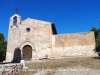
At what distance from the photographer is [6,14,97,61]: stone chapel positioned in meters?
16.0

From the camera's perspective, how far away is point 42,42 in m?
16.8

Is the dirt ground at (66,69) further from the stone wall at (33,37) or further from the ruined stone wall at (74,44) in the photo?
the stone wall at (33,37)

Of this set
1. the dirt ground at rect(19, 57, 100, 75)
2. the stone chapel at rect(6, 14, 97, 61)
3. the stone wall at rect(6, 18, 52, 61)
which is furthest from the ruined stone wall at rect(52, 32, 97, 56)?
the dirt ground at rect(19, 57, 100, 75)

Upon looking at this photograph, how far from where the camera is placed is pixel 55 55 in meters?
16.2

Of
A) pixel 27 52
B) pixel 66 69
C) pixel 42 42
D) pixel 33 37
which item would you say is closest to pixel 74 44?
pixel 42 42

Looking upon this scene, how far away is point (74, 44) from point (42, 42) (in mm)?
4200

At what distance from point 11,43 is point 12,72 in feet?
32.9

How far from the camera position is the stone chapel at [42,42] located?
16.0m

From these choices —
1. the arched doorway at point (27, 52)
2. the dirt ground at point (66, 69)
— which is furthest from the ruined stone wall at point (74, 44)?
the dirt ground at point (66, 69)

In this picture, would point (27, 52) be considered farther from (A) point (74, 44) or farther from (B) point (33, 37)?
(A) point (74, 44)

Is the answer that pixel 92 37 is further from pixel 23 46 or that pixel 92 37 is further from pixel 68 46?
pixel 23 46

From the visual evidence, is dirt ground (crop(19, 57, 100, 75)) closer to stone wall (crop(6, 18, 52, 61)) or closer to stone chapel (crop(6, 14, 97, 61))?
stone chapel (crop(6, 14, 97, 61))

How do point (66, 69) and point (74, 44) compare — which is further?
point (74, 44)

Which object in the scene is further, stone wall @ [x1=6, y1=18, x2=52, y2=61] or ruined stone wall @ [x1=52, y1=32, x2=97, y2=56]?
stone wall @ [x1=6, y1=18, x2=52, y2=61]
